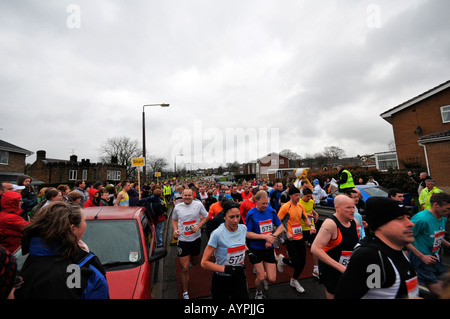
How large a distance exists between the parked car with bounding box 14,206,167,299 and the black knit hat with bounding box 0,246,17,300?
45.6 inches

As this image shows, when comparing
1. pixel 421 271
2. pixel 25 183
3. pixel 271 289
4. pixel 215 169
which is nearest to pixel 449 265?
pixel 421 271

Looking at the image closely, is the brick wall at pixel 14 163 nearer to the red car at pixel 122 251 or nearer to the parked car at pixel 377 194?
the red car at pixel 122 251

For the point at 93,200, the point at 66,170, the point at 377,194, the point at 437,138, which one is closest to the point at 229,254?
the point at 93,200

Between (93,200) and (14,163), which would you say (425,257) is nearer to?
(93,200)

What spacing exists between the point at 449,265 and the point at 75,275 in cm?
732

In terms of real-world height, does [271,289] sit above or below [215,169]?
below

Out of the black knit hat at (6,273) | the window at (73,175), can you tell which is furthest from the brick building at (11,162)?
the black knit hat at (6,273)

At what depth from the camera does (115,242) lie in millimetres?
2973

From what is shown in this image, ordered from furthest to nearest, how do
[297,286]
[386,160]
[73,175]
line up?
1. [73,175]
2. [386,160]
3. [297,286]

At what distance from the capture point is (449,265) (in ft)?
14.8

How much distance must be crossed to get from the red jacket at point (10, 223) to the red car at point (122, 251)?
0.97 metres

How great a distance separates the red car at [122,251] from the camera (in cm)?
239

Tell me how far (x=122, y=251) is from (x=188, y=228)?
152 cm
